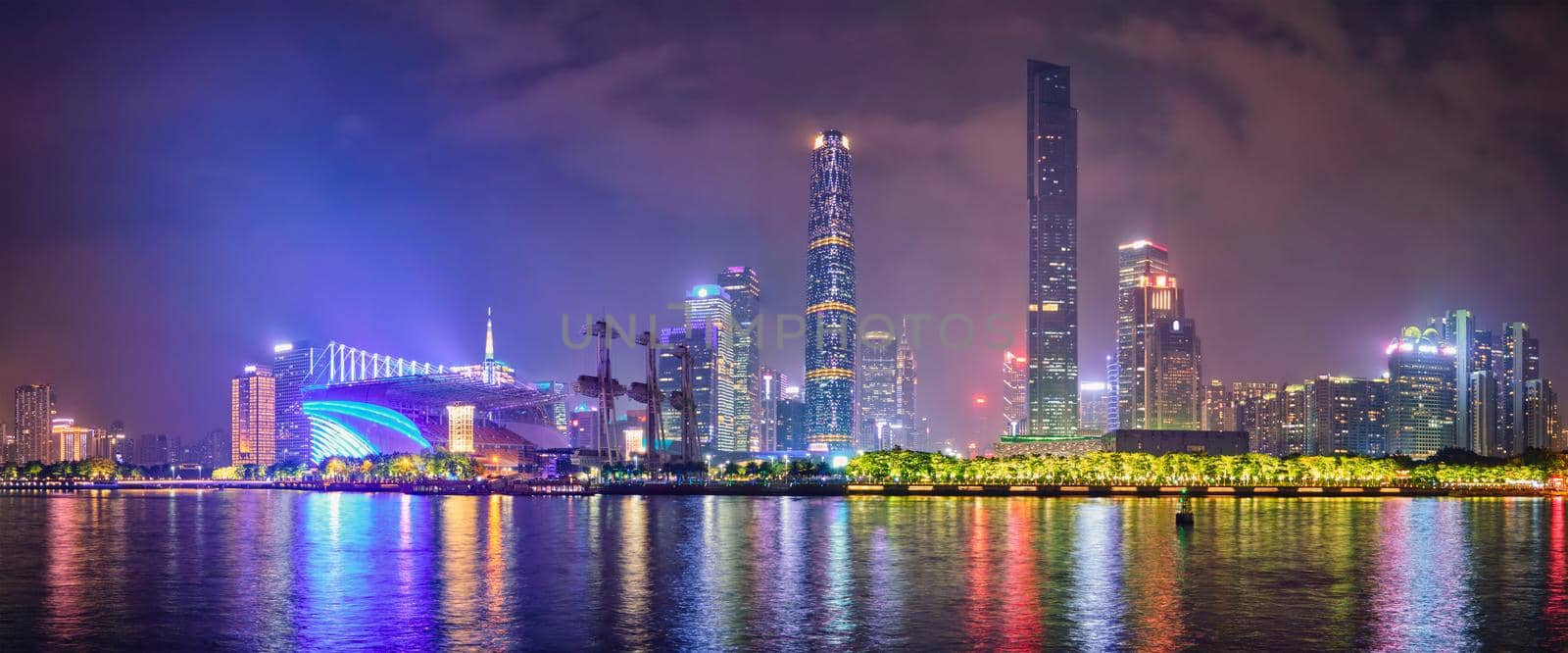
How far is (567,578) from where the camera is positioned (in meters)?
47.3

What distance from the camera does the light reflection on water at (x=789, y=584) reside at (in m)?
34.4

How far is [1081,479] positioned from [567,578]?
385 feet

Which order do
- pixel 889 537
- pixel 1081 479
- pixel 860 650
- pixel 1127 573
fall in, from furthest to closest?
pixel 1081 479, pixel 889 537, pixel 1127 573, pixel 860 650

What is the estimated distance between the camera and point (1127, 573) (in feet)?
159

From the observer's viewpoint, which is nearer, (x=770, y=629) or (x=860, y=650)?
(x=860, y=650)

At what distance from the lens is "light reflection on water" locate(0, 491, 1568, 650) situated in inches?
1353

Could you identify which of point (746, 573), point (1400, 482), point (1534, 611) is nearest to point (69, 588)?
point (746, 573)

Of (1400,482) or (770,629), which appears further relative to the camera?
(1400,482)

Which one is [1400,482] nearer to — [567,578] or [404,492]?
[404,492]

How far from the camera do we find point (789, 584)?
45.1 meters

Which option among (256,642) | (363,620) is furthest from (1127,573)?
(256,642)

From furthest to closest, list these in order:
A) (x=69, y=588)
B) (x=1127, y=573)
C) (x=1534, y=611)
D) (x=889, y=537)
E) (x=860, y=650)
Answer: (x=889, y=537) → (x=1127, y=573) → (x=69, y=588) → (x=1534, y=611) → (x=860, y=650)

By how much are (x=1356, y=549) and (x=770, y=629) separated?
125 ft

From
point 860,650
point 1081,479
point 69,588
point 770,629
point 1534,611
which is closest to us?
point 860,650
